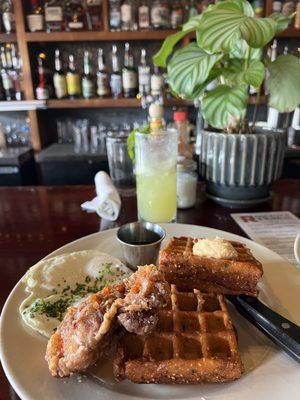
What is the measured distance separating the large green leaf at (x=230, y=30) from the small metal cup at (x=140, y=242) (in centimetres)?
59

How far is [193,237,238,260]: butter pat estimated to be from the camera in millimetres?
732

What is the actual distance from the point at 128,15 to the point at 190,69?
1967 mm

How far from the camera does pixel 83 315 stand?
1.81 ft

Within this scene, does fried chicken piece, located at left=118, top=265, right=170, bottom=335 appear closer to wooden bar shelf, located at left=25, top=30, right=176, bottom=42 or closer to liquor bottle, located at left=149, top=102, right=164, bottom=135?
liquor bottle, located at left=149, top=102, right=164, bottom=135

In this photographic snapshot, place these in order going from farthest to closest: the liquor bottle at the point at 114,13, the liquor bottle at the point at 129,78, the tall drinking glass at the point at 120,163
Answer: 1. the liquor bottle at the point at 129,78
2. the liquor bottle at the point at 114,13
3. the tall drinking glass at the point at 120,163

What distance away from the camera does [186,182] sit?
121 centimetres

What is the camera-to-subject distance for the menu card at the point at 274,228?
3.21ft

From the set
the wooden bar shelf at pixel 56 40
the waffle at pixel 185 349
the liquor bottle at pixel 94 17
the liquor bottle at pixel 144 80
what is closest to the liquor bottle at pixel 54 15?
the wooden bar shelf at pixel 56 40

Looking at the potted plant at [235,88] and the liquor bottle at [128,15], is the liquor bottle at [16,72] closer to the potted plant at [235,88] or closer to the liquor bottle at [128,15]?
the liquor bottle at [128,15]

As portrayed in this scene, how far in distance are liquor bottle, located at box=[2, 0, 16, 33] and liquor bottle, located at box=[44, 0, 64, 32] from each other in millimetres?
286

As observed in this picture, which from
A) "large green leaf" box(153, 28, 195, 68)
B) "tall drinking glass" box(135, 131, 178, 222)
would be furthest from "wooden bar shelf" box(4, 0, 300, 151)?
"tall drinking glass" box(135, 131, 178, 222)

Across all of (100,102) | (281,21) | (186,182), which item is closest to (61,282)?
(186,182)

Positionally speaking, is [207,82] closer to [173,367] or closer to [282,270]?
[282,270]

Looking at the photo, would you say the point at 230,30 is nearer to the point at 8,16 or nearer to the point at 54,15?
the point at 54,15
